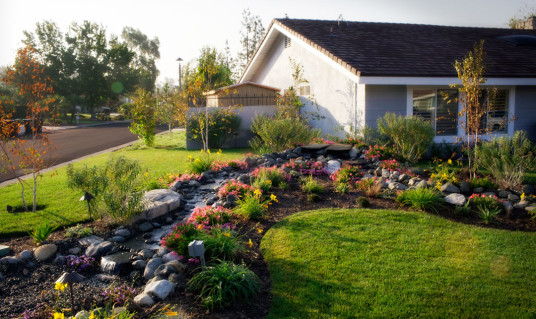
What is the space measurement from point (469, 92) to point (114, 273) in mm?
7349

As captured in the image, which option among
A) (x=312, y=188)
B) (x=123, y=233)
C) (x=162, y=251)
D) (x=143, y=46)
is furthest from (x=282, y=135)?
(x=143, y=46)

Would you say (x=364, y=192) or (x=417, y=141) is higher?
(x=417, y=141)

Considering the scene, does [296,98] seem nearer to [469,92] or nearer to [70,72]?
[469,92]

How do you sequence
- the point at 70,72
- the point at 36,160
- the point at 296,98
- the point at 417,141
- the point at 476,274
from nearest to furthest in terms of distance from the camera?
1. the point at 476,274
2. the point at 36,160
3. the point at 417,141
4. the point at 296,98
5. the point at 70,72

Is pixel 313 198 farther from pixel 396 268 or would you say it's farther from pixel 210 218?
pixel 396 268

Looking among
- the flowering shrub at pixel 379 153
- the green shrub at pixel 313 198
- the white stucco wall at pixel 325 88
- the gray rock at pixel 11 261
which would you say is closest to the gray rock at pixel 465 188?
the flowering shrub at pixel 379 153

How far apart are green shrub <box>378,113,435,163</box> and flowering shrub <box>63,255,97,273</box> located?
759 cm

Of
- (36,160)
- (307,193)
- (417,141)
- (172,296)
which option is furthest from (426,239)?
(36,160)

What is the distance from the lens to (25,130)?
2489 cm

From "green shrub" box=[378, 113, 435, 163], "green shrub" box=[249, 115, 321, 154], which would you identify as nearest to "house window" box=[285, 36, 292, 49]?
"green shrub" box=[249, 115, 321, 154]

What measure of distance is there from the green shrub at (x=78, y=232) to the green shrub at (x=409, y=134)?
7.34 metres

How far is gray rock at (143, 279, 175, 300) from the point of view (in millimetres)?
3953

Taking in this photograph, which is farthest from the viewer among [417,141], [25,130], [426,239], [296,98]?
[25,130]

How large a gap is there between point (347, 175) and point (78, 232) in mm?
5072
